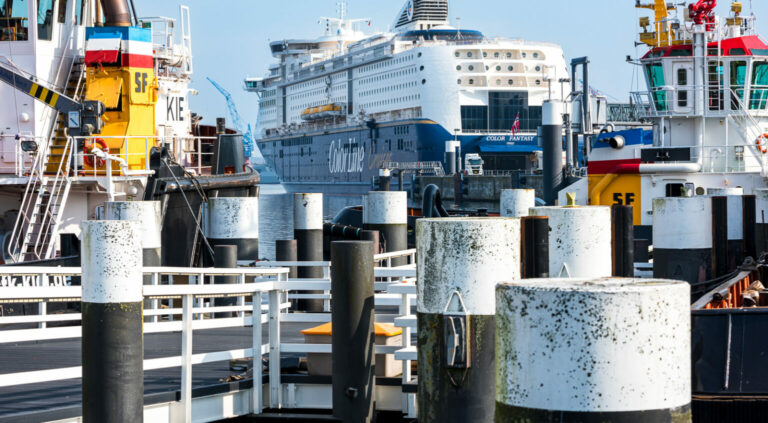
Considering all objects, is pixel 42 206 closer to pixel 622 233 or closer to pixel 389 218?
pixel 389 218

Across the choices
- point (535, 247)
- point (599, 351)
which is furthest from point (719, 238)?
point (599, 351)

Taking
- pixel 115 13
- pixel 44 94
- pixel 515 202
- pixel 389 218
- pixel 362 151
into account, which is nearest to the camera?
pixel 515 202

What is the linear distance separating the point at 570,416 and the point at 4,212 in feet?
48.9

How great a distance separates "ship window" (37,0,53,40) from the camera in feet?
57.6

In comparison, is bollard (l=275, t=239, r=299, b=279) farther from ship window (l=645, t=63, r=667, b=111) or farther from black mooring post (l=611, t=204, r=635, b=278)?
ship window (l=645, t=63, r=667, b=111)

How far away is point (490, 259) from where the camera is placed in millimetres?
5977

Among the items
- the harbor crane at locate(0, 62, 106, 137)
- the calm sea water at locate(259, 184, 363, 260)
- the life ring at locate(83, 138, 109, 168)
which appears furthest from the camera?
the calm sea water at locate(259, 184, 363, 260)

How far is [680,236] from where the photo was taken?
35.0 ft

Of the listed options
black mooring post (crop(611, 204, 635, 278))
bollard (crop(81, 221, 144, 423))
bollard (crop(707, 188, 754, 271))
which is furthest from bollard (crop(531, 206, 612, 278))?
bollard (crop(707, 188, 754, 271))

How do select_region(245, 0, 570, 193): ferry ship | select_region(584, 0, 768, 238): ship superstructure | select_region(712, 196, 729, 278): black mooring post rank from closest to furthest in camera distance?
select_region(712, 196, 729, 278): black mooring post → select_region(584, 0, 768, 238): ship superstructure → select_region(245, 0, 570, 193): ferry ship

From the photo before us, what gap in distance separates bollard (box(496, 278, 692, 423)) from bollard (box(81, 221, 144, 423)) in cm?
276

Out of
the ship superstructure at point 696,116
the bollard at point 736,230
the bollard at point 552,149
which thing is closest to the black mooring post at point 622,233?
the bollard at point 736,230

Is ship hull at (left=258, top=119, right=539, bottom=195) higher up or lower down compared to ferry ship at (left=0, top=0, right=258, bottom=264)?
higher up

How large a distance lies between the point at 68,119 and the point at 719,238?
907 centimetres
